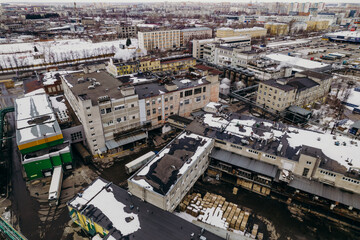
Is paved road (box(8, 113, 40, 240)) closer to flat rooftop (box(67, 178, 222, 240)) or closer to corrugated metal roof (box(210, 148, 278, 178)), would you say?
flat rooftop (box(67, 178, 222, 240))

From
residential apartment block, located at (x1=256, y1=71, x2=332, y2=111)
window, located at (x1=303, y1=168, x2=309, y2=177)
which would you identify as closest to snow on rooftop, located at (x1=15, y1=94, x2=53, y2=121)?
window, located at (x1=303, y1=168, x2=309, y2=177)

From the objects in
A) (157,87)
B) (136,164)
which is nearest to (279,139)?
(136,164)

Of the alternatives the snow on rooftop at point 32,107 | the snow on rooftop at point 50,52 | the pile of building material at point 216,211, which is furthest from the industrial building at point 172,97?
the snow on rooftop at point 50,52

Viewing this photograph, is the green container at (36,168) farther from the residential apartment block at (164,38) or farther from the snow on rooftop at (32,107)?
the residential apartment block at (164,38)

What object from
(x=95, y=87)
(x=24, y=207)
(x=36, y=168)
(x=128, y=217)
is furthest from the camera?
(x=95, y=87)

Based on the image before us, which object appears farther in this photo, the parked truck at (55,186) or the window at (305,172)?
the parked truck at (55,186)

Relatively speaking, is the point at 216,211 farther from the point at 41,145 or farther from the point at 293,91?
the point at 293,91

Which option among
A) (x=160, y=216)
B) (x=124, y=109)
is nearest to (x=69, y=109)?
(x=124, y=109)
